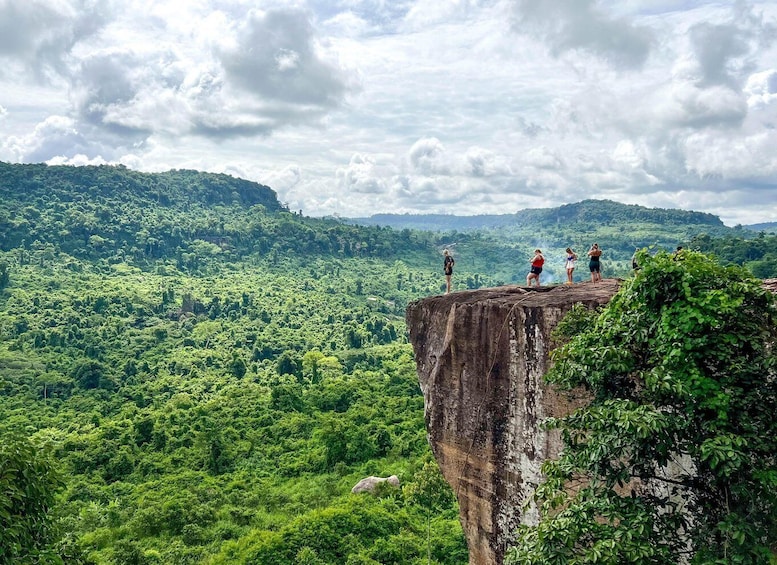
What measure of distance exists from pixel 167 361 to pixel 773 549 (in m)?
69.5

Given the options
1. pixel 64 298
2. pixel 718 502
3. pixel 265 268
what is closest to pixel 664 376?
pixel 718 502

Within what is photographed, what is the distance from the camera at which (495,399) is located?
358 inches

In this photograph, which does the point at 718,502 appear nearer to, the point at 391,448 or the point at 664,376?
the point at 664,376

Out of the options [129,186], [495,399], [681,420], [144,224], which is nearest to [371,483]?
[495,399]

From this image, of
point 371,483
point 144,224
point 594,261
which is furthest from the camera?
point 144,224

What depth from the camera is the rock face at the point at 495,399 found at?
8.44 m

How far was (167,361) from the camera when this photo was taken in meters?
67.6

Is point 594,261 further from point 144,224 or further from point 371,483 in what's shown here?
point 144,224

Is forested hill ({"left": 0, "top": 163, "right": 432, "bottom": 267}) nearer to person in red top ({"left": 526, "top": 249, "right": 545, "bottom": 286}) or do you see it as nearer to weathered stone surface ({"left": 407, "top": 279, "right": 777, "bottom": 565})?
person in red top ({"left": 526, "top": 249, "right": 545, "bottom": 286})

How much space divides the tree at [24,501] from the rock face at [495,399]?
607cm

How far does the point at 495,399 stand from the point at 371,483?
25894mm

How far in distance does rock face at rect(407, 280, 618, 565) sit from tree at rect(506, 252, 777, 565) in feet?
7.78

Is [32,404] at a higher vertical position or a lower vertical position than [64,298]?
lower

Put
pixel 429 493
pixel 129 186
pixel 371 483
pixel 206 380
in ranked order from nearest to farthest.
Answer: pixel 429 493
pixel 371 483
pixel 206 380
pixel 129 186
